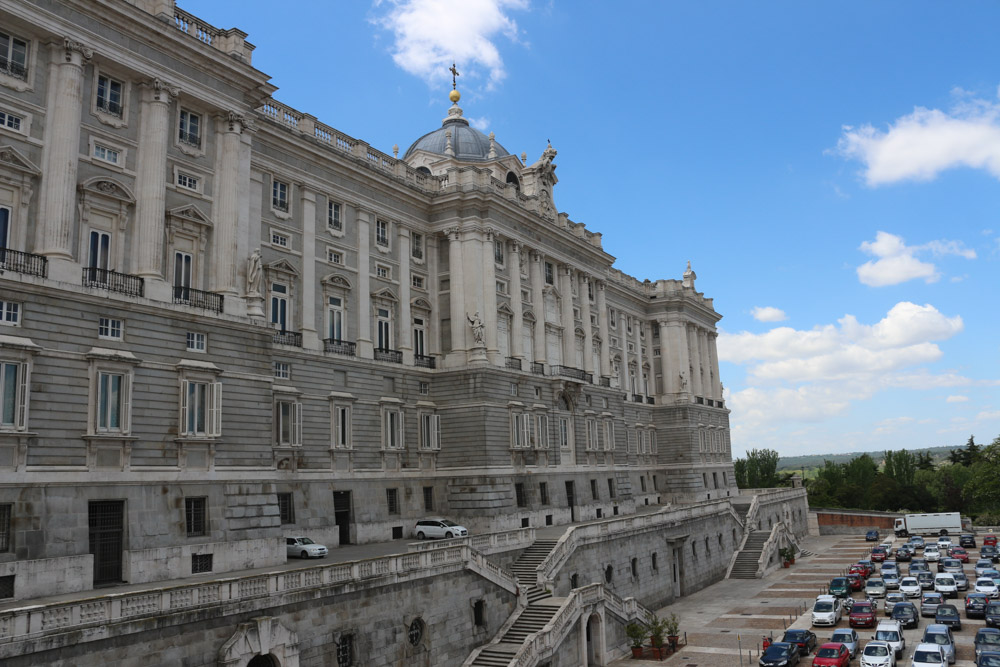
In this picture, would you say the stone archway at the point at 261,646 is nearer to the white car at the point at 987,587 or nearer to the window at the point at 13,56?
the window at the point at 13,56

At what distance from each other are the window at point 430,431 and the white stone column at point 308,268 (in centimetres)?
939

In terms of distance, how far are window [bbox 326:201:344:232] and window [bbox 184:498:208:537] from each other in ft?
65.4

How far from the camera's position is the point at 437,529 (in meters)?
44.2

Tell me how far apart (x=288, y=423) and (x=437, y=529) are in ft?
32.6

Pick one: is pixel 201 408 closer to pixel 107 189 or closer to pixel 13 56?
pixel 107 189

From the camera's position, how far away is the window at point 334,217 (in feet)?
153

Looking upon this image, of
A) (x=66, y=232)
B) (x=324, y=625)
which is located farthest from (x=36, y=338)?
(x=324, y=625)

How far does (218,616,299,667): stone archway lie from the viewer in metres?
23.4

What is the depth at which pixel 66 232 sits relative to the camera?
28.9 m

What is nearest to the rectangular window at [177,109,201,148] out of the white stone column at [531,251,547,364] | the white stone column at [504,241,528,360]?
the white stone column at [504,241,528,360]

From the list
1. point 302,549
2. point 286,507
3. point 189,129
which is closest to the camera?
point 189,129

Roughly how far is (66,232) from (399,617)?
18.2m

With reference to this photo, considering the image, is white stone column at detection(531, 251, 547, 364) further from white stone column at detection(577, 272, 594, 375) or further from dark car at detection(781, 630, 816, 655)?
dark car at detection(781, 630, 816, 655)

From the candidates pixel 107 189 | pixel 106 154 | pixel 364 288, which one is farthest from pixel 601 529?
pixel 106 154
